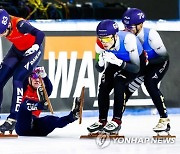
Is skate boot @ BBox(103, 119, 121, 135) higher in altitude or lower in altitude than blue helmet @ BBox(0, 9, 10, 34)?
lower

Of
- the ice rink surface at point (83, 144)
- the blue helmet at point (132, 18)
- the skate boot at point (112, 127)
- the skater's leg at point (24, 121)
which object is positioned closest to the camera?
the ice rink surface at point (83, 144)

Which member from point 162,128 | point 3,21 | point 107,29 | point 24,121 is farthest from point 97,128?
point 3,21

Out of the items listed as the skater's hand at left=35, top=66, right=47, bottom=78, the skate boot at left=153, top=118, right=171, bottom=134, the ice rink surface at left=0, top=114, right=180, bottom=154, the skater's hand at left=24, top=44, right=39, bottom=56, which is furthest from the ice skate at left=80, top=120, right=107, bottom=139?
the skater's hand at left=24, top=44, right=39, bottom=56

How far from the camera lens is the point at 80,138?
8.24m

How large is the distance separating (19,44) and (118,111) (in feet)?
4.90

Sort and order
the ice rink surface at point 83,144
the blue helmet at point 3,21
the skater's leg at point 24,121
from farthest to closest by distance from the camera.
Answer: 1. the skater's leg at point 24,121
2. the blue helmet at point 3,21
3. the ice rink surface at point 83,144

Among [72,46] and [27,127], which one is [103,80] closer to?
[27,127]

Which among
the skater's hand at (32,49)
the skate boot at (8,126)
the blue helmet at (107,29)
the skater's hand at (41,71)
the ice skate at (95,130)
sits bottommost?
the ice skate at (95,130)

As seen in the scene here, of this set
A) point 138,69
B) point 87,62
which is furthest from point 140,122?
point 138,69

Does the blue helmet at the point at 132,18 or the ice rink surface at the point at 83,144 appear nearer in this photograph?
the ice rink surface at the point at 83,144

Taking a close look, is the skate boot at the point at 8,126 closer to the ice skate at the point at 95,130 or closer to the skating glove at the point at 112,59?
the ice skate at the point at 95,130

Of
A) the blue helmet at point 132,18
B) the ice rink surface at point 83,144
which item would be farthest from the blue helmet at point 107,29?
the ice rink surface at point 83,144

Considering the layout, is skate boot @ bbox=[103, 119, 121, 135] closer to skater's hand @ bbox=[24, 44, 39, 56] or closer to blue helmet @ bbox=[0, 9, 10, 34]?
→ skater's hand @ bbox=[24, 44, 39, 56]

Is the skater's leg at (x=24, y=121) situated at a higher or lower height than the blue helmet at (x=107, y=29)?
lower
